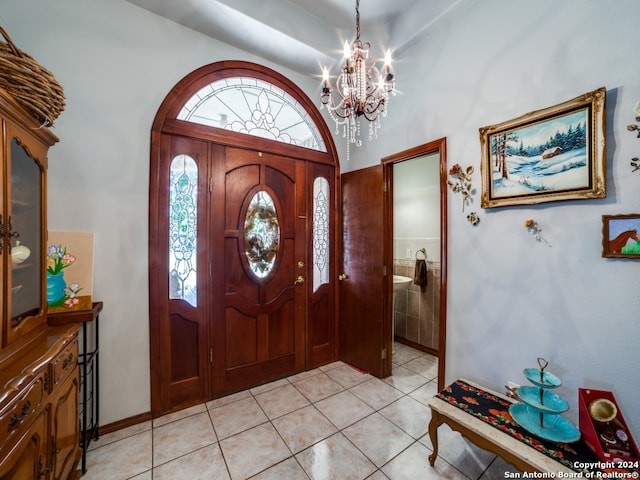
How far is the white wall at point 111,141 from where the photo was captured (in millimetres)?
1695

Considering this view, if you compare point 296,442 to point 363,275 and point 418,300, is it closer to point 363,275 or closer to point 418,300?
point 363,275

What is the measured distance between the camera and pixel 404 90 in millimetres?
2412

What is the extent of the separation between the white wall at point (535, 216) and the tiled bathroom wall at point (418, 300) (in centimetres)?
109

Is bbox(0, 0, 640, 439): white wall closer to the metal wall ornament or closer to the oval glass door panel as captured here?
the metal wall ornament

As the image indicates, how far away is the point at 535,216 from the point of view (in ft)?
5.33

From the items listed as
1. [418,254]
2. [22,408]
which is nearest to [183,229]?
[22,408]

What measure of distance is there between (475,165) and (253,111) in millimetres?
1928

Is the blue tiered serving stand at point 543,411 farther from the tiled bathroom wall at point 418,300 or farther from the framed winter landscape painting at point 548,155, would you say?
the tiled bathroom wall at point 418,300

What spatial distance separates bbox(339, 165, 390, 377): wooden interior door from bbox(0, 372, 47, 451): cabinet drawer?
2259 millimetres

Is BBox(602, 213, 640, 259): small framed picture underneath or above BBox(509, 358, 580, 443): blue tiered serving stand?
above

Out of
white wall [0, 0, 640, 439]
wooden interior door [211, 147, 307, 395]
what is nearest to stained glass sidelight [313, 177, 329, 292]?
wooden interior door [211, 147, 307, 395]

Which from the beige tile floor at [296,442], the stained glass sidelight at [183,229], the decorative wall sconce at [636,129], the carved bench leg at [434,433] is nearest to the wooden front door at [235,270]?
the stained glass sidelight at [183,229]

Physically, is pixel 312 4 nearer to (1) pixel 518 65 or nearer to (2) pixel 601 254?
(1) pixel 518 65

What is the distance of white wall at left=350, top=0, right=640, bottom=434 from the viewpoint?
4.38ft
